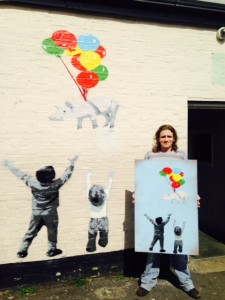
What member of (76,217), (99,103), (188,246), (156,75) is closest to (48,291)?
(76,217)

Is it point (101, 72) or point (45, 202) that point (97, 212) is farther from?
point (101, 72)

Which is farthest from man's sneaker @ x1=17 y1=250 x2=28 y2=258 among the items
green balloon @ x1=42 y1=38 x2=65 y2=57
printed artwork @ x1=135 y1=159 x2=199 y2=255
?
green balloon @ x1=42 y1=38 x2=65 y2=57

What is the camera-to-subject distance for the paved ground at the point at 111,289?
372cm

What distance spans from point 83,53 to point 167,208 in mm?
2438

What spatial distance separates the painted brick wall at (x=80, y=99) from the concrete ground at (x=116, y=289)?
0.43 metres

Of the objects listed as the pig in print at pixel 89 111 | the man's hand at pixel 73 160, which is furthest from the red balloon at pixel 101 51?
the man's hand at pixel 73 160

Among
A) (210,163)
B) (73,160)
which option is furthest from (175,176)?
(210,163)

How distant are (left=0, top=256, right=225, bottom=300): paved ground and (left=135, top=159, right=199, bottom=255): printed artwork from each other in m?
0.69

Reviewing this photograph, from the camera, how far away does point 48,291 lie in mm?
3885

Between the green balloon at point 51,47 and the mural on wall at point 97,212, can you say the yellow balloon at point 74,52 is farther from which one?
the mural on wall at point 97,212

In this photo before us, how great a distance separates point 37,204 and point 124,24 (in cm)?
288

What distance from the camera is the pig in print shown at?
3.95 metres

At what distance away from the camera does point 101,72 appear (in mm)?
4078

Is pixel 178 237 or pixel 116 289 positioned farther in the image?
pixel 116 289
